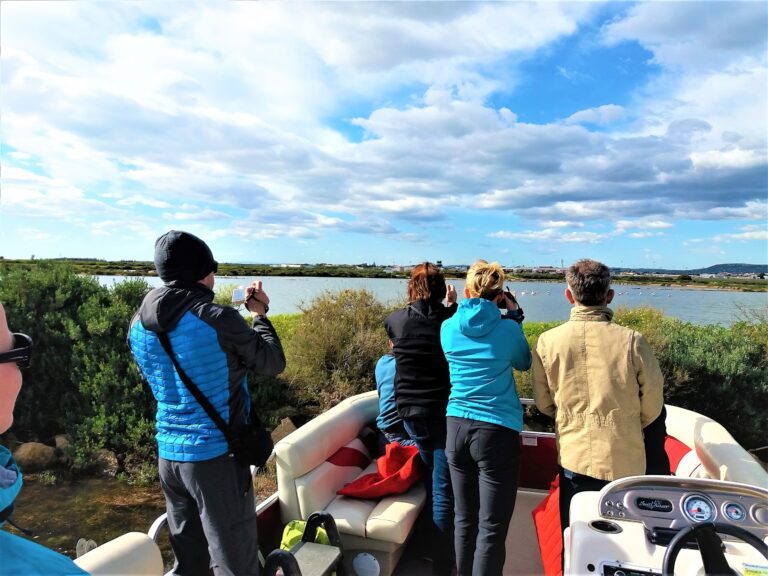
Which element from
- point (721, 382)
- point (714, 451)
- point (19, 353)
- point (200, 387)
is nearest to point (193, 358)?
point (200, 387)

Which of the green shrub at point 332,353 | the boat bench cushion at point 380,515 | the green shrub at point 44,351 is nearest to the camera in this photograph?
the boat bench cushion at point 380,515

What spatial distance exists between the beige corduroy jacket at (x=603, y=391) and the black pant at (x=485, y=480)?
0.97 feet

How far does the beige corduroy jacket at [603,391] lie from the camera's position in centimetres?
237

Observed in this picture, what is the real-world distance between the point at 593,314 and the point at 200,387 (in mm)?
1843

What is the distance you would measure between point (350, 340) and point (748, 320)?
552 centimetres

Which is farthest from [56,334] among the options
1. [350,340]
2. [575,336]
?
[575,336]

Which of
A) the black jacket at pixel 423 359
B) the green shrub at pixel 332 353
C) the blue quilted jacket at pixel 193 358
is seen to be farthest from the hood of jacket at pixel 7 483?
the green shrub at pixel 332 353

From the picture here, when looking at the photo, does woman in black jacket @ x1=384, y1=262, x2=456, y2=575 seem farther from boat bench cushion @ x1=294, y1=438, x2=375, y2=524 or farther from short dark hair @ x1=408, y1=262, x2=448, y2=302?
boat bench cushion @ x1=294, y1=438, x2=375, y2=524

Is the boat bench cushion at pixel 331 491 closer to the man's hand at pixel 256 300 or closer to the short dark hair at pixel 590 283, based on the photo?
the man's hand at pixel 256 300

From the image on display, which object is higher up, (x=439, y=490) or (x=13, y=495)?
(x=13, y=495)

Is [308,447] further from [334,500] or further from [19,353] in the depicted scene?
[19,353]

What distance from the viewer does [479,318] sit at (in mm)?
2711

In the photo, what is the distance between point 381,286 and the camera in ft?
27.6

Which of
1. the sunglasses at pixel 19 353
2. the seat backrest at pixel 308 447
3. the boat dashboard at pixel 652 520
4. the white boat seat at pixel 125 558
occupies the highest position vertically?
the sunglasses at pixel 19 353
